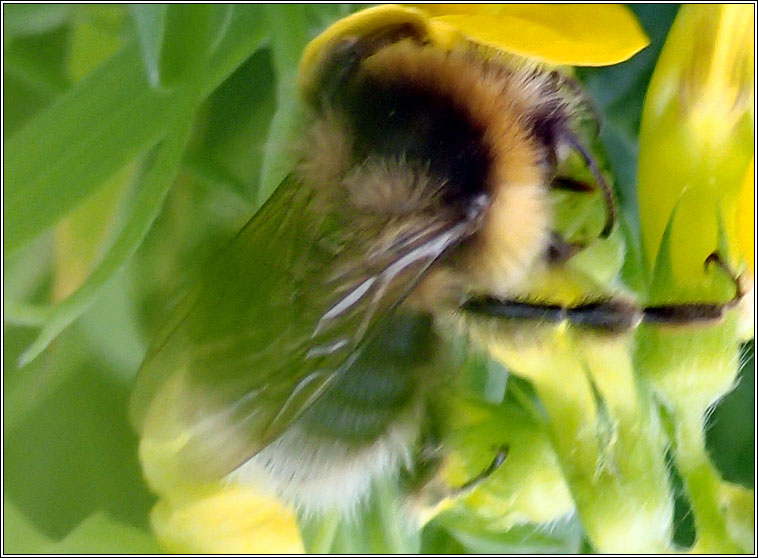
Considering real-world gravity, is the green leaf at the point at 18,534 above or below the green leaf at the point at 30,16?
below

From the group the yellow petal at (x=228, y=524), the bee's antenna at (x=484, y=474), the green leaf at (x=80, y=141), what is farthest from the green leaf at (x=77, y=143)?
the bee's antenna at (x=484, y=474)

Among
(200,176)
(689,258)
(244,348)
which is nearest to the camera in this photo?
(244,348)

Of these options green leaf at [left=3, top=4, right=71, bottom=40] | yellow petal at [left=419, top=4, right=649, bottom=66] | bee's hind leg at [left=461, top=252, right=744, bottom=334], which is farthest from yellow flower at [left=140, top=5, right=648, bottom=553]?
green leaf at [left=3, top=4, right=71, bottom=40]

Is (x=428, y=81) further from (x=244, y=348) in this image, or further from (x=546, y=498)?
(x=546, y=498)

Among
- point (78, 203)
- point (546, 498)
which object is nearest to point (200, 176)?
point (78, 203)

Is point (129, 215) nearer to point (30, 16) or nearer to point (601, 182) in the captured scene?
point (30, 16)

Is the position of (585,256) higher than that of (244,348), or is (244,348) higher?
(244,348)

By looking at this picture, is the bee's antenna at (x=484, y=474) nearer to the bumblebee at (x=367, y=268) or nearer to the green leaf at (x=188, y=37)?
the bumblebee at (x=367, y=268)

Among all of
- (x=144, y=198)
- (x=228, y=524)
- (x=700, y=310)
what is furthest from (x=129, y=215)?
(x=700, y=310)
